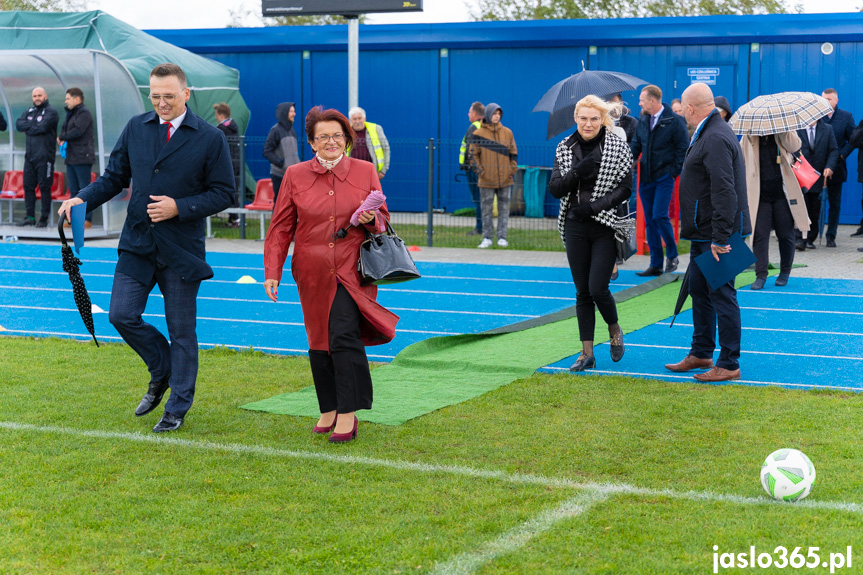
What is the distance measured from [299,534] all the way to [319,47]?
1780cm

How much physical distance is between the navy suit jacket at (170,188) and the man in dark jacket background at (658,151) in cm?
670

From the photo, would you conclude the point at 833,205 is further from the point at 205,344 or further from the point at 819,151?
the point at 205,344

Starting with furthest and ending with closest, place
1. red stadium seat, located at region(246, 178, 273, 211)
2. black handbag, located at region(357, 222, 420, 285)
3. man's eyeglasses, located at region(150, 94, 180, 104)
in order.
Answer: red stadium seat, located at region(246, 178, 273, 211) < man's eyeglasses, located at region(150, 94, 180, 104) < black handbag, located at region(357, 222, 420, 285)

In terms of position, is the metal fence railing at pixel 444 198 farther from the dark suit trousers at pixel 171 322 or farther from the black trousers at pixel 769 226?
the dark suit trousers at pixel 171 322

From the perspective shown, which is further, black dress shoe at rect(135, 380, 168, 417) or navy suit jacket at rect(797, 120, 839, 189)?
navy suit jacket at rect(797, 120, 839, 189)

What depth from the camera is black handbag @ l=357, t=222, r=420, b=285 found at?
5.57 metres

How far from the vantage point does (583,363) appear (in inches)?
290

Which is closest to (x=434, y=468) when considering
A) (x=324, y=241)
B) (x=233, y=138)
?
(x=324, y=241)

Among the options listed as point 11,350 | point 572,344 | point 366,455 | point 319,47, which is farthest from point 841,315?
point 319,47

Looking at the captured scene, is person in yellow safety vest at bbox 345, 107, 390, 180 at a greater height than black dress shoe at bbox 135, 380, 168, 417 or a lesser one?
greater

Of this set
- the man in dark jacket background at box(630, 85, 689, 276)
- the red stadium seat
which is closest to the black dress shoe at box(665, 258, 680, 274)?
the man in dark jacket background at box(630, 85, 689, 276)

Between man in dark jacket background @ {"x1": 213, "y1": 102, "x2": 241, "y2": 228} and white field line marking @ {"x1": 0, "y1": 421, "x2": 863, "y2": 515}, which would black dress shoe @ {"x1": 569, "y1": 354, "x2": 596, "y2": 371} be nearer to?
white field line marking @ {"x1": 0, "y1": 421, "x2": 863, "y2": 515}

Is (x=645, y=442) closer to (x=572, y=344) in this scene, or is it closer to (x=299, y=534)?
(x=299, y=534)

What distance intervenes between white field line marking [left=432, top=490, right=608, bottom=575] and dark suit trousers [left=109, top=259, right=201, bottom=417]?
240cm
